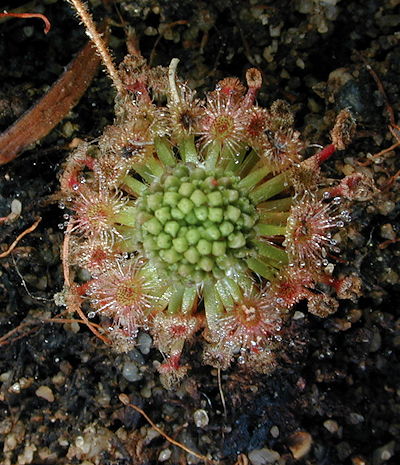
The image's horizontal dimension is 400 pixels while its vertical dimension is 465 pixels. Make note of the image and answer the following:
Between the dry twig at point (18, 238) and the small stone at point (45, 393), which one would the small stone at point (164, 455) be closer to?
the small stone at point (45, 393)

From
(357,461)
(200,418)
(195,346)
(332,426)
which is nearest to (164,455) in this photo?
(200,418)

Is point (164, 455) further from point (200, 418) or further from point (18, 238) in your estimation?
point (18, 238)

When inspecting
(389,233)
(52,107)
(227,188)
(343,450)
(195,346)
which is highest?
(52,107)

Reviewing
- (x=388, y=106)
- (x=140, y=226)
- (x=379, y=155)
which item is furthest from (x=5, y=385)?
(x=388, y=106)

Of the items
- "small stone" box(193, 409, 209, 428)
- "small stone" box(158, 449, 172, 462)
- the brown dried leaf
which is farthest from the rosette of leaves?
the brown dried leaf

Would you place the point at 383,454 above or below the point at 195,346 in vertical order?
below

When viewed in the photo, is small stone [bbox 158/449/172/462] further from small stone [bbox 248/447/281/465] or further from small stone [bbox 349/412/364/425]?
small stone [bbox 349/412/364/425]

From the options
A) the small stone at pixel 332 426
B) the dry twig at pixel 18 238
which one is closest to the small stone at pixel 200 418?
the small stone at pixel 332 426
